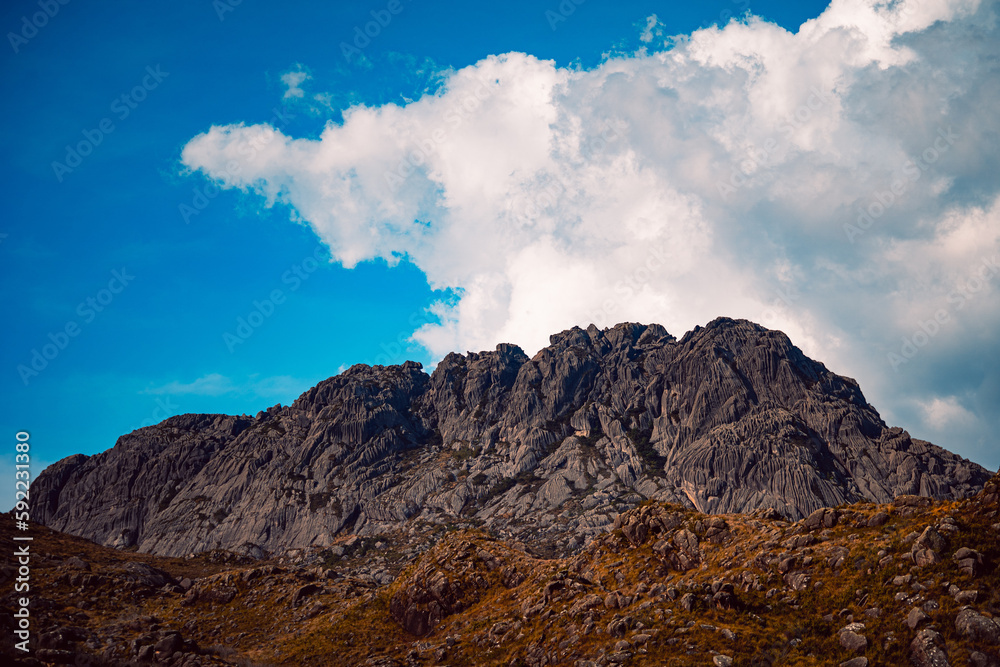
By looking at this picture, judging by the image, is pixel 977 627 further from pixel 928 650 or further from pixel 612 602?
pixel 612 602

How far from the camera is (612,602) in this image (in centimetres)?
6475

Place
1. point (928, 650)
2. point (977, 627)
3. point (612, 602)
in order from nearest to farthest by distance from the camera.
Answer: point (977, 627), point (928, 650), point (612, 602)

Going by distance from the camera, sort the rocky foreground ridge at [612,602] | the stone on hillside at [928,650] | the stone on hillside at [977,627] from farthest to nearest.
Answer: the rocky foreground ridge at [612,602], the stone on hillside at [928,650], the stone on hillside at [977,627]

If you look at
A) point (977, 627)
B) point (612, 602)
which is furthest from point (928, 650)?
point (612, 602)

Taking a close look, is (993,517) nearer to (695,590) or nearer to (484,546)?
(695,590)

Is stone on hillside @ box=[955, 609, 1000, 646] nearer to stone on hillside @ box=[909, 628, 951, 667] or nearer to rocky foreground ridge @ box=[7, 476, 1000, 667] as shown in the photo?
rocky foreground ridge @ box=[7, 476, 1000, 667]

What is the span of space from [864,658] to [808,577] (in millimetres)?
13367

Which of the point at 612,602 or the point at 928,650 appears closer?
the point at 928,650

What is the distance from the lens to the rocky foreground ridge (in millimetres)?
45375

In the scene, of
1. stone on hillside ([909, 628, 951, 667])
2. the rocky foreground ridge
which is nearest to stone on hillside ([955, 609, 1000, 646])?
the rocky foreground ridge

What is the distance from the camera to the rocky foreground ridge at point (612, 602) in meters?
45.4

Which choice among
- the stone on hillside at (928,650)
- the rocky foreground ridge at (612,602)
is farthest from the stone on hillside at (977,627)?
the stone on hillside at (928,650)

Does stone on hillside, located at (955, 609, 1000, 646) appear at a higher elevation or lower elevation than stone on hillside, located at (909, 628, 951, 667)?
higher

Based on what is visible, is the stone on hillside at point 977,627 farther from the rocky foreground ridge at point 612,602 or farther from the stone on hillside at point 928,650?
the stone on hillside at point 928,650
